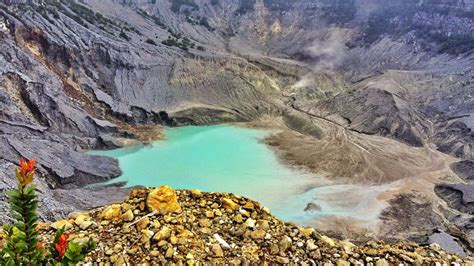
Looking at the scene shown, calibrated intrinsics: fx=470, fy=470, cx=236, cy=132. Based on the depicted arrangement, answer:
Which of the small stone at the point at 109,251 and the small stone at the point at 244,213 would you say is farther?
the small stone at the point at 244,213

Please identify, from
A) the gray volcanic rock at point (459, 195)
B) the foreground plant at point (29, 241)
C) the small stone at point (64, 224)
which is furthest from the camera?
the gray volcanic rock at point (459, 195)

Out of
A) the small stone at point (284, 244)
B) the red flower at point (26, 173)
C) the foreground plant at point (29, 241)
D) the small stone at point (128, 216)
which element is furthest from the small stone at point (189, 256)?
the red flower at point (26, 173)

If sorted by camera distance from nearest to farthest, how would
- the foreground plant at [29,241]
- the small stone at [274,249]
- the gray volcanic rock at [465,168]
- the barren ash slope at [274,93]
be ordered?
the foreground plant at [29,241]
the small stone at [274,249]
the barren ash slope at [274,93]
the gray volcanic rock at [465,168]

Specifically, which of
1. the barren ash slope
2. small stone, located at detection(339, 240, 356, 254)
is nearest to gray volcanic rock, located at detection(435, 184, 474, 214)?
the barren ash slope

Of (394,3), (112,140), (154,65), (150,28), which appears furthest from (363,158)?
(394,3)


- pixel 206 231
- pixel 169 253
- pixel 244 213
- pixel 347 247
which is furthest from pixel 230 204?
pixel 347 247

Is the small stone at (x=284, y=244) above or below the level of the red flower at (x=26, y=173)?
below

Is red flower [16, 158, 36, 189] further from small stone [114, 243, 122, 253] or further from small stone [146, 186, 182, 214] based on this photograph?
small stone [146, 186, 182, 214]

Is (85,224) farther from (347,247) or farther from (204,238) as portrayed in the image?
(347,247)

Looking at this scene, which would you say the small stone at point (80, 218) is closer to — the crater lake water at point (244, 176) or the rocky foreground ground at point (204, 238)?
the rocky foreground ground at point (204, 238)
